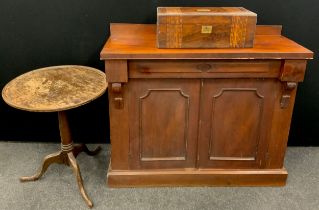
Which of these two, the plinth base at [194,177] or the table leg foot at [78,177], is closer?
the table leg foot at [78,177]

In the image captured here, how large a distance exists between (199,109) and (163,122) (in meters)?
0.22

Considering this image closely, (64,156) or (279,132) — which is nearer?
(279,132)

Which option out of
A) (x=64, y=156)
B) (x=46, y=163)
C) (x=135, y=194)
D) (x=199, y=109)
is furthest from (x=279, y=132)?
(x=46, y=163)

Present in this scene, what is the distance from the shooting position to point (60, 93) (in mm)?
1939

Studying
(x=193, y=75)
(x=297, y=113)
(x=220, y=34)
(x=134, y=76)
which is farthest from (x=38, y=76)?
(x=297, y=113)

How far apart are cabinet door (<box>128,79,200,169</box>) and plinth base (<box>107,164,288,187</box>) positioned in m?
0.05

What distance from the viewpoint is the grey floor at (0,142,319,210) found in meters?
2.04

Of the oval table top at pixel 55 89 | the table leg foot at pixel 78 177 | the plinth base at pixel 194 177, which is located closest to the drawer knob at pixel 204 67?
the oval table top at pixel 55 89

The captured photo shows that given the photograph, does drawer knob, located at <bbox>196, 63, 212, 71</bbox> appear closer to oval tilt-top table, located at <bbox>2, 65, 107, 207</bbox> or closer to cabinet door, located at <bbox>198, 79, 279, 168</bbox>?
cabinet door, located at <bbox>198, 79, 279, 168</bbox>

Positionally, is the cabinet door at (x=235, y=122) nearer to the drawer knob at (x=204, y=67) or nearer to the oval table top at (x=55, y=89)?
the drawer knob at (x=204, y=67)

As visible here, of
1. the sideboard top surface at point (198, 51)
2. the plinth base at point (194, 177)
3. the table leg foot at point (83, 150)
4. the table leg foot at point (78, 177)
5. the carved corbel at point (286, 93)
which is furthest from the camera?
the table leg foot at point (83, 150)

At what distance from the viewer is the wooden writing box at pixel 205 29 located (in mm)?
1818

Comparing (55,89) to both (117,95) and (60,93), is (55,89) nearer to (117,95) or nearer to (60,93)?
(60,93)

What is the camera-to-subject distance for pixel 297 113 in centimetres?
257
